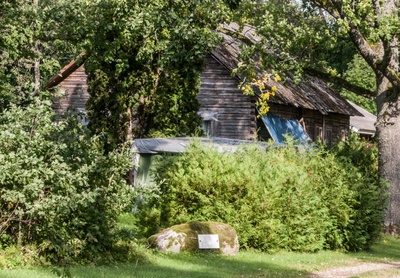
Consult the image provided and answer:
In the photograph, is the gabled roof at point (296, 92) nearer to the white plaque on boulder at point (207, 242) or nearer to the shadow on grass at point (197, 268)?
the white plaque on boulder at point (207, 242)

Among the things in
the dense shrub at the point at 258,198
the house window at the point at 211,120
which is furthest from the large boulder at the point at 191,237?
the house window at the point at 211,120

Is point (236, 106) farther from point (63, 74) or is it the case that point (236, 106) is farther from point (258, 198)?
point (258, 198)

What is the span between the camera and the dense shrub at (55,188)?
47.2 ft

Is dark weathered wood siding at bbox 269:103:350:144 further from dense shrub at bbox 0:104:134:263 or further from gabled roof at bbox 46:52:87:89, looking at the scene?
dense shrub at bbox 0:104:134:263

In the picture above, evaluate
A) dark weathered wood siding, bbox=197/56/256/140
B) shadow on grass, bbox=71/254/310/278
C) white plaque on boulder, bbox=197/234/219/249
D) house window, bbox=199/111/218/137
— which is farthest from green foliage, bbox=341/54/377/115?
shadow on grass, bbox=71/254/310/278

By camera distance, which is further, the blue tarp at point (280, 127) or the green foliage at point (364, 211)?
the blue tarp at point (280, 127)

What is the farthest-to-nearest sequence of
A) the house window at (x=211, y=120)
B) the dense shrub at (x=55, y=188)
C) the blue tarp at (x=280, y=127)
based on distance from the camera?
the house window at (x=211, y=120) < the blue tarp at (x=280, y=127) < the dense shrub at (x=55, y=188)

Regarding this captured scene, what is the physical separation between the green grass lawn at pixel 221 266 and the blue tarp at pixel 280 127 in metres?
15.2

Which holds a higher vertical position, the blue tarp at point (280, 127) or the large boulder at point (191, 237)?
the blue tarp at point (280, 127)

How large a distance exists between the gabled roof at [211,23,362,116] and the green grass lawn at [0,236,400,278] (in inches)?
524

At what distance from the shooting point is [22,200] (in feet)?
46.2

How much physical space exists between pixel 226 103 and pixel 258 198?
17.3m

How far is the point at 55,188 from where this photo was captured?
14977 mm

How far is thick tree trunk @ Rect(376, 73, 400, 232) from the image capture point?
26.4 metres
